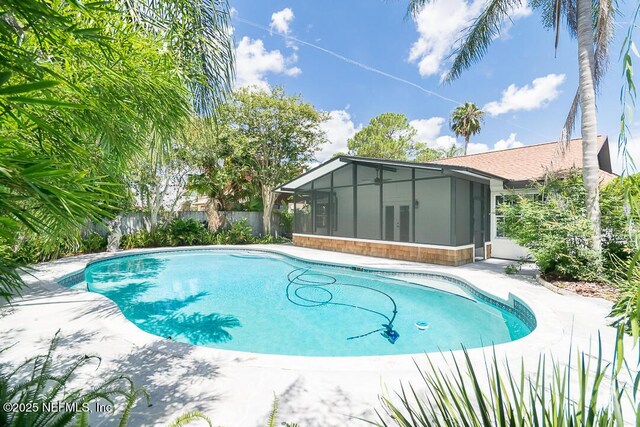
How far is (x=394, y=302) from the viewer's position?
7.29m

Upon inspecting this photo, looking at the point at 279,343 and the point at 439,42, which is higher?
the point at 439,42

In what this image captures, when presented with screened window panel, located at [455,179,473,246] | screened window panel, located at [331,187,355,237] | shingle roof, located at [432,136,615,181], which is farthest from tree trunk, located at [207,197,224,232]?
shingle roof, located at [432,136,615,181]

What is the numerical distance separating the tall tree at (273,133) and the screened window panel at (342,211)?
420 centimetres

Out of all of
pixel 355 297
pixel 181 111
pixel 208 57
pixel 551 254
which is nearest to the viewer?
pixel 181 111

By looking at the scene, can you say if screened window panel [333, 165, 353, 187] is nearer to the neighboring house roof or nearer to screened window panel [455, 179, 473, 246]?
the neighboring house roof

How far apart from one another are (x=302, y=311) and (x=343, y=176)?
28.7 feet

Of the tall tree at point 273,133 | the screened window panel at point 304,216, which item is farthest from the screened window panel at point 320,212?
the tall tree at point 273,133

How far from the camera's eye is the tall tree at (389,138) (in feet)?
92.0

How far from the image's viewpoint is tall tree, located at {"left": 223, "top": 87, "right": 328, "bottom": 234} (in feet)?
53.3

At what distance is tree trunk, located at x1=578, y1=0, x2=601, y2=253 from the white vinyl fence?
52.1 ft

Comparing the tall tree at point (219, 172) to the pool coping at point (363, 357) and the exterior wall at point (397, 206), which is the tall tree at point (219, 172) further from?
the pool coping at point (363, 357)

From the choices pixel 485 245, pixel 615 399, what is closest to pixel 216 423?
pixel 615 399

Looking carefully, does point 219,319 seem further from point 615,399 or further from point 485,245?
point 485,245

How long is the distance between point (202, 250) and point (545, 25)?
57.1 feet
